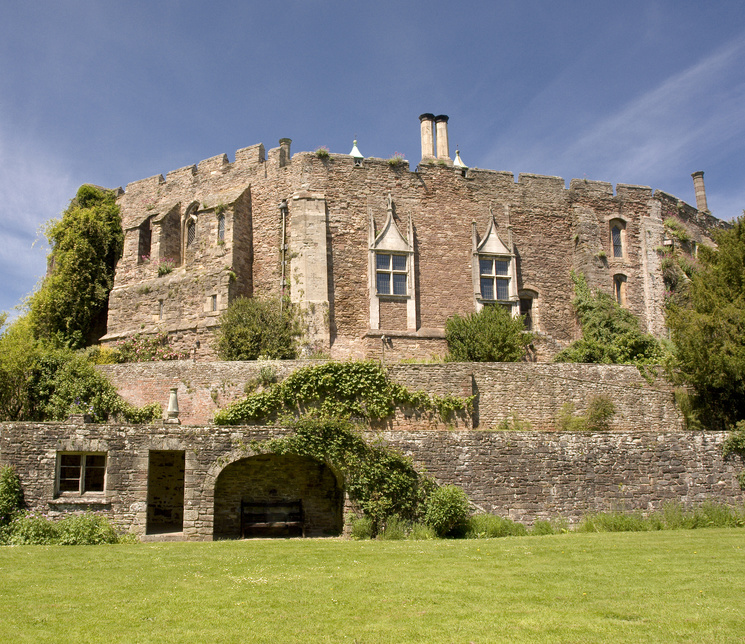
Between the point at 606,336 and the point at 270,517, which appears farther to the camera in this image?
the point at 606,336

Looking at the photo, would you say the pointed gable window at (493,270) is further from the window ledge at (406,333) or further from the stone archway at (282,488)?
the stone archway at (282,488)

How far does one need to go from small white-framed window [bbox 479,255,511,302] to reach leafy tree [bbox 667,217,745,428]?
6.67 meters

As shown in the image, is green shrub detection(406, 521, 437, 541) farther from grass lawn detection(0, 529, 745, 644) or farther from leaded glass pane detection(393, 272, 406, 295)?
leaded glass pane detection(393, 272, 406, 295)

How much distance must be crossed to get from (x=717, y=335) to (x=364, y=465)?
35.4 feet

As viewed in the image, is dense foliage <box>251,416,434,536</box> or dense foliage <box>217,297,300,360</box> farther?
dense foliage <box>217,297,300,360</box>

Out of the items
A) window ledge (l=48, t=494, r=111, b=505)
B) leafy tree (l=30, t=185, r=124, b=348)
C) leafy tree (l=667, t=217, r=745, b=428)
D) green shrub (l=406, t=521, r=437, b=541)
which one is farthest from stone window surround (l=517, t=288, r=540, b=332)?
window ledge (l=48, t=494, r=111, b=505)

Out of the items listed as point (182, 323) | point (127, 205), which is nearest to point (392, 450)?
point (182, 323)

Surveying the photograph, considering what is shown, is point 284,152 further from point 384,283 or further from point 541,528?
point 541,528

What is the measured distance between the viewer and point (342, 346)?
81.6 ft

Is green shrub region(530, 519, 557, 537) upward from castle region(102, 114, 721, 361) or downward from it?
downward

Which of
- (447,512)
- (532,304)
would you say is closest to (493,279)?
(532,304)

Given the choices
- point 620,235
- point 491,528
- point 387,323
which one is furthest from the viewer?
point 620,235

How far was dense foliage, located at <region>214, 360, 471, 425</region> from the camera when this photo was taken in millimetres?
19125

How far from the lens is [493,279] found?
27031mm
